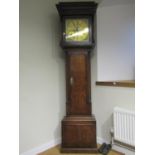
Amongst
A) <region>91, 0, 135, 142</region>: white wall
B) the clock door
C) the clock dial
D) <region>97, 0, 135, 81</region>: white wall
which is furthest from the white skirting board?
the clock dial

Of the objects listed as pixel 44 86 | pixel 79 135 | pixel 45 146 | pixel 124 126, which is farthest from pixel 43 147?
pixel 124 126

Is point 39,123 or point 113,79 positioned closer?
point 39,123

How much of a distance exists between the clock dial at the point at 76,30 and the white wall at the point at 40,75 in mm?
308

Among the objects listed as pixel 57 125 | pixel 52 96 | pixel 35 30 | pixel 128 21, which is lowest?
pixel 57 125

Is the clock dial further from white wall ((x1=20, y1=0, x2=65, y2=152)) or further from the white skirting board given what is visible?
the white skirting board

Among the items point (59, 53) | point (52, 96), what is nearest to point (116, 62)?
point (59, 53)

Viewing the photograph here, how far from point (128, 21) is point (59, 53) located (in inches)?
44.2

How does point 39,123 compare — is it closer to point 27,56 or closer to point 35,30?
point 27,56

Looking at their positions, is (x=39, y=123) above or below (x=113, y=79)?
below

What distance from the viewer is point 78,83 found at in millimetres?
2016

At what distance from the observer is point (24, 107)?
189cm

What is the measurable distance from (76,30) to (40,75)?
2.50ft

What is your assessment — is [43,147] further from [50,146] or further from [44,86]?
[44,86]
